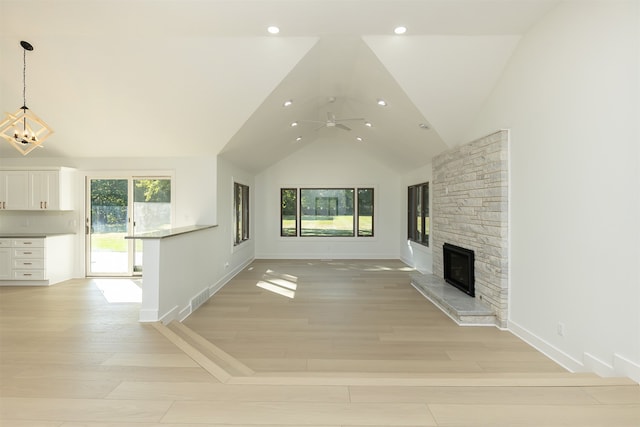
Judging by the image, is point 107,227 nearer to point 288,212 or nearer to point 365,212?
point 288,212

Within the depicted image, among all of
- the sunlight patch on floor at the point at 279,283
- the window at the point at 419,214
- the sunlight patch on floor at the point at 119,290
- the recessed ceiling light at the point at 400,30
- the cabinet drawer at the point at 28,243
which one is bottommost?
the sunlight patch on floor at the point at 279,283

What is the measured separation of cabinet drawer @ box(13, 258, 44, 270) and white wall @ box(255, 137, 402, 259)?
4816 millimetres

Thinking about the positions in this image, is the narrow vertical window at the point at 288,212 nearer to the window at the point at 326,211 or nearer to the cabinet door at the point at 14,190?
the window at the point at 326,211

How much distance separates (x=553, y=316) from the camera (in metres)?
3.19

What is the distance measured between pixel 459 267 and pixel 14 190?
7681 mm

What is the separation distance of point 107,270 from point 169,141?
112 inches

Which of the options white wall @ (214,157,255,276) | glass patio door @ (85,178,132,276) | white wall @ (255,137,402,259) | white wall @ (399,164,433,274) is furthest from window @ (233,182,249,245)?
white wall @ (399,164,433,274)

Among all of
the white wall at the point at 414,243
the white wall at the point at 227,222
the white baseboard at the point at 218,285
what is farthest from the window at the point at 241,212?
the white wall at the point at 414,243

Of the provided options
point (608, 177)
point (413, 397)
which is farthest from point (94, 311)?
point (608, 177)

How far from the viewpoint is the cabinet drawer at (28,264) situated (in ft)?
18.3

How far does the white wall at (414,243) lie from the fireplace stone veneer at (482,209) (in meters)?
1.24

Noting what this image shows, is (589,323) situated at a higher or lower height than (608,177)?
lower

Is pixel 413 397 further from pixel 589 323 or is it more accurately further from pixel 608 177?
pixel 608 177

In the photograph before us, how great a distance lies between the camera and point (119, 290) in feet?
17.3
